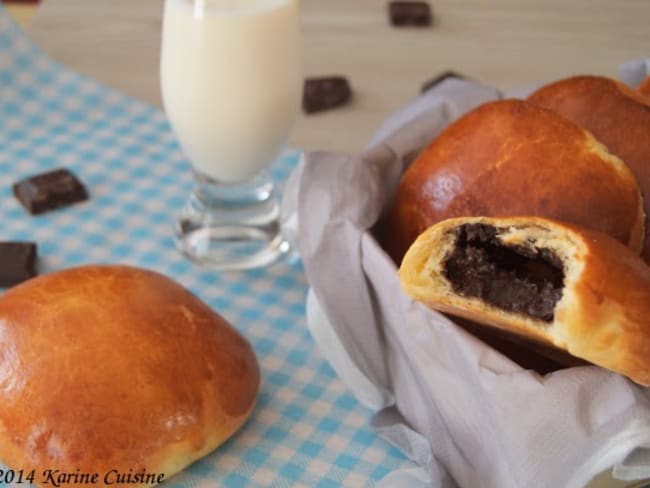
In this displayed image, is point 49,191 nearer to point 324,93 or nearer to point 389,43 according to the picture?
point 324,93

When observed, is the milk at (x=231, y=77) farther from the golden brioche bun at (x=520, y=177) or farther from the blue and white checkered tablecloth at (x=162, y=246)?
the golden brioche bun at (x=520, y=177)

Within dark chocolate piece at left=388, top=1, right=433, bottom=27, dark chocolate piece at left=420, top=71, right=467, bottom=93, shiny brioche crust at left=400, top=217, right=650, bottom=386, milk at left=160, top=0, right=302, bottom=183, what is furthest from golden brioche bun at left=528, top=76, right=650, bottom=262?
dark chocolate piece at left=388, top=1, right=433, bottom=27

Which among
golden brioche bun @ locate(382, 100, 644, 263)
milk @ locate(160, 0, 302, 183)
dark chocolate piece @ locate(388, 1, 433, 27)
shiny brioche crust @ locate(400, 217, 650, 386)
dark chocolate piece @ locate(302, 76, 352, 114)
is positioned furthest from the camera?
dark chocolate piece @ locate(388, 1, 433, 27)

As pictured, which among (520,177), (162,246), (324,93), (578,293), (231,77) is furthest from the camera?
(324,93)

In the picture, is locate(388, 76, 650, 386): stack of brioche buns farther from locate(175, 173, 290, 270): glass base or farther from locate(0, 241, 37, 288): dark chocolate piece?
locate(0, 241, 37, 288): dark chocolate piece

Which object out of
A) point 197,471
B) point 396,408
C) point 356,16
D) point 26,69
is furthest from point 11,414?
point 356,16

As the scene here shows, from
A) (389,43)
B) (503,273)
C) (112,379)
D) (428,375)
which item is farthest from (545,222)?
(389,43)
